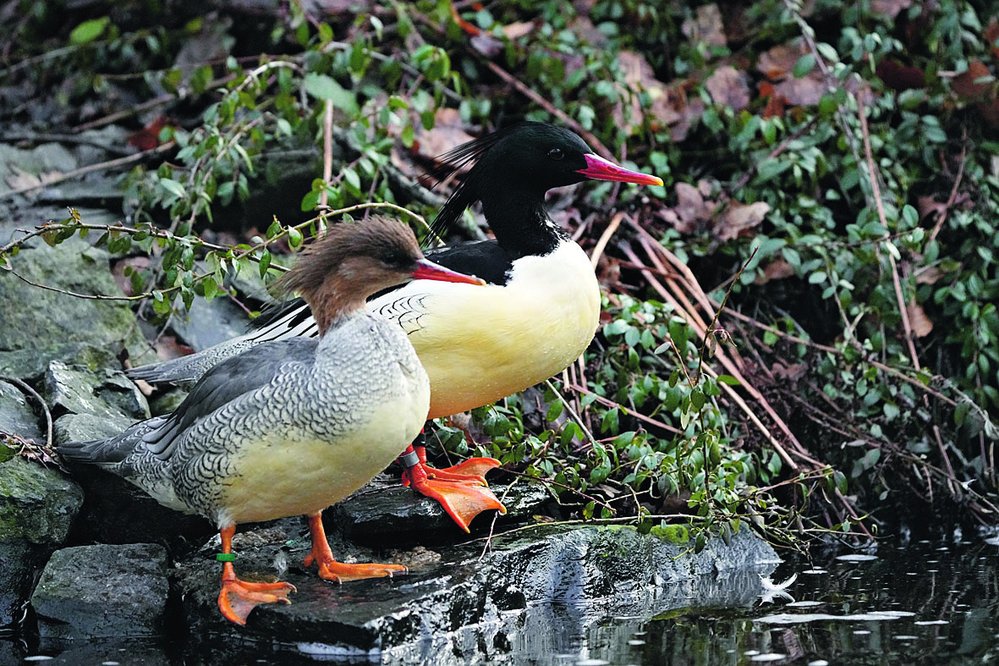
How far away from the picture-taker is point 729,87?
7668mm

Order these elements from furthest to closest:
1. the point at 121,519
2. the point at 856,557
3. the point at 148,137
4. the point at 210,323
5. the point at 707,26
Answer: the point at 707,26, the point at 148,137, the point at 210,323, the point at 856,557, the point at 121,519

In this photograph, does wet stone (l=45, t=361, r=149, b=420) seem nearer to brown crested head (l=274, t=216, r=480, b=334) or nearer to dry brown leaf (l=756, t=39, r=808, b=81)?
brown crested head (l=274, t=216, r=480, b=334)

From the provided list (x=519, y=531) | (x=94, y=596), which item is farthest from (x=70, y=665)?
(x=519, y=531)

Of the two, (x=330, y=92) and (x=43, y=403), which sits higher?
(x=330, y=92)

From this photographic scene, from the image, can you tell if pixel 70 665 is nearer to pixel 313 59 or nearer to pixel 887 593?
pixel 887 593

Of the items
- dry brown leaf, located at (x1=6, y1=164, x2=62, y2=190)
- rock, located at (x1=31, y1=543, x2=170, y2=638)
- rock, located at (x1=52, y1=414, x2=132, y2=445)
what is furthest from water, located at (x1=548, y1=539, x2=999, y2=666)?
dry brown leaf, located at (x1=6, y1=164, x2=62, y2=190)

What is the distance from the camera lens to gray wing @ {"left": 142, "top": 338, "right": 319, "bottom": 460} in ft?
14.0

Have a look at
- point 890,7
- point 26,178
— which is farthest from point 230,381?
point 890,7

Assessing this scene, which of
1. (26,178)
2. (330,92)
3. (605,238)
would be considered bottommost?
(605,238)

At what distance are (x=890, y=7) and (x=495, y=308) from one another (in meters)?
4.27

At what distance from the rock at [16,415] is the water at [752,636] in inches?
42.4

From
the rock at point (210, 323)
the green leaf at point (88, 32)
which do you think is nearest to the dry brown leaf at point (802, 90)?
the rock at point (210, 323)

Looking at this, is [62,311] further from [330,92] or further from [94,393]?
[330,92]

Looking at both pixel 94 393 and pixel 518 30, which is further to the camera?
pixel 518 30
